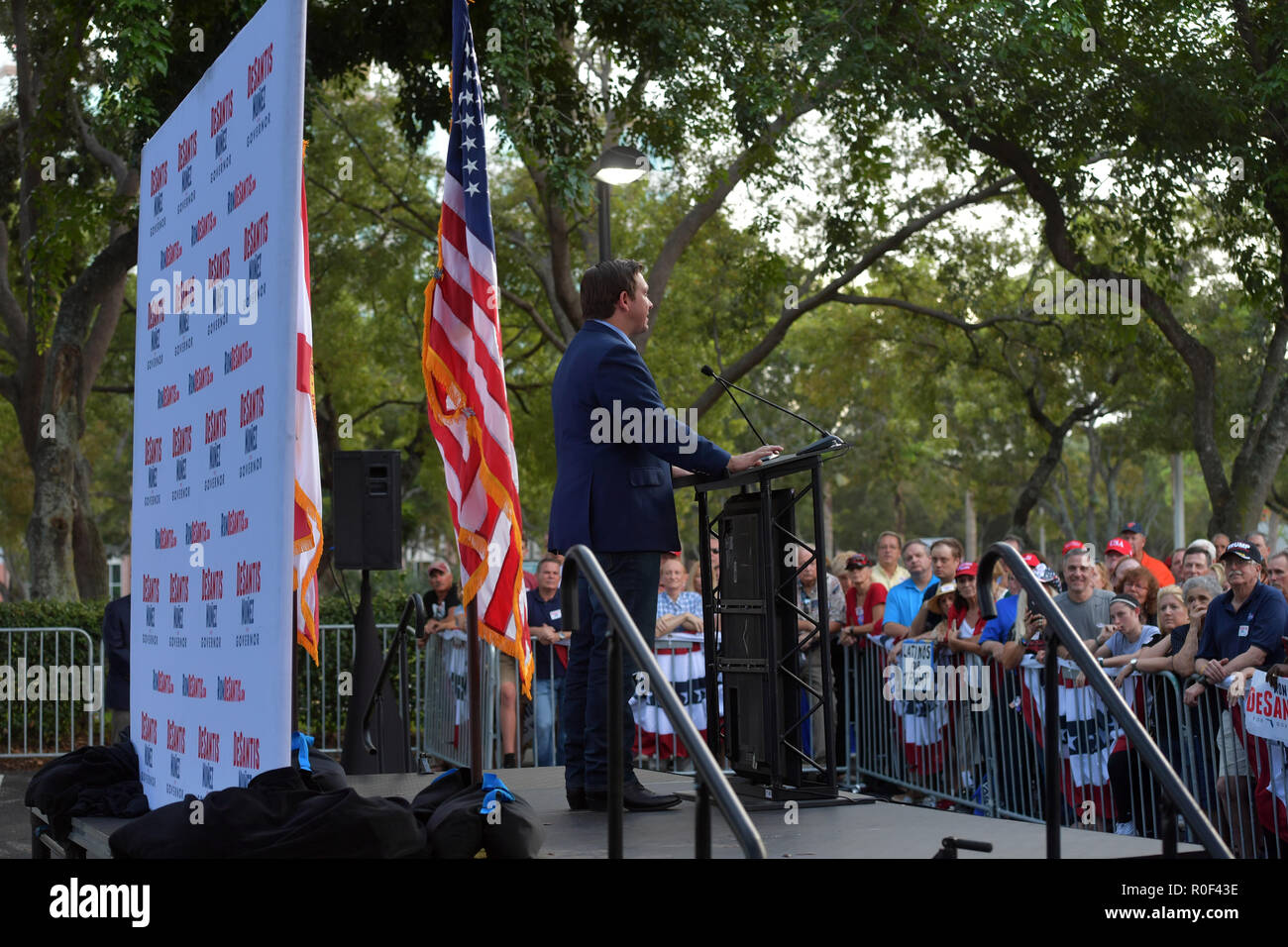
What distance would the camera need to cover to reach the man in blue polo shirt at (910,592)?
11656 mm

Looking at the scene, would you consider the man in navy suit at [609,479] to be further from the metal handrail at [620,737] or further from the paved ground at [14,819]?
the paved ground at [14,819]

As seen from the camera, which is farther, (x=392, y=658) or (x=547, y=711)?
(x=547, y=711)

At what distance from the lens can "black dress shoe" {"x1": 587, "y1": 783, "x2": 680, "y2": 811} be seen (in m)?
6.29

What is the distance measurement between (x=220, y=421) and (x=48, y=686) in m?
11.1

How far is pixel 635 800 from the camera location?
6371 mm

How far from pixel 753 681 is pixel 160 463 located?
3172 mm

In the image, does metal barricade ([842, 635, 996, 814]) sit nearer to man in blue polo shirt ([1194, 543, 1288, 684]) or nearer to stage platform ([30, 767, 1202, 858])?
man in blue polo shirt ([1194, 543, 1288, 684])

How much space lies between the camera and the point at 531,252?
925 inches

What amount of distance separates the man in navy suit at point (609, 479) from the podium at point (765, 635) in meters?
0.30

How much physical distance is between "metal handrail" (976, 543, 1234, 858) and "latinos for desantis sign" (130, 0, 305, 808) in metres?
2.79

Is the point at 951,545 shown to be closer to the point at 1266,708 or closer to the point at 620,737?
the point at 1266,708

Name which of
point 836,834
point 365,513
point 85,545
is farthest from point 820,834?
point 85,545

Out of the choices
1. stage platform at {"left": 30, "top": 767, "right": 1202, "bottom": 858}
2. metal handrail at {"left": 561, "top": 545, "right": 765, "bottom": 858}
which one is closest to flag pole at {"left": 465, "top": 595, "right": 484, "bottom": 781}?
stage platform at {"left": 30, "top": 767, "right": 1202, "bottom": 858}

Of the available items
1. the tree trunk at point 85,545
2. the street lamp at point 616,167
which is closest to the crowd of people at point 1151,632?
the street lamp at point 616,167
